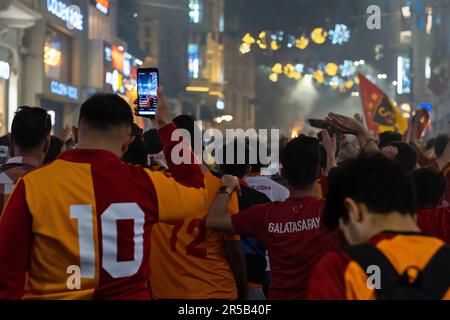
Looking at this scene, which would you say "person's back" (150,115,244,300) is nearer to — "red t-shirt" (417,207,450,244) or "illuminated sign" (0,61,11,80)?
"red t-shirt" (417,207,450,244)

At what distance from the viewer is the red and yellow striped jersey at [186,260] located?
5273 millimetres

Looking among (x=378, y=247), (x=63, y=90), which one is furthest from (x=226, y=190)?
(x=63, y=90)

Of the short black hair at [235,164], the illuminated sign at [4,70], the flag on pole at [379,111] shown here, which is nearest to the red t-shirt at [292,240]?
the short black hair at [235,164]

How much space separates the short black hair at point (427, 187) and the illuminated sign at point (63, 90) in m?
26.5

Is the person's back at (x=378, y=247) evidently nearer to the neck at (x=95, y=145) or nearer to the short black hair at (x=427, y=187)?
the neck at (x=95, y=145)

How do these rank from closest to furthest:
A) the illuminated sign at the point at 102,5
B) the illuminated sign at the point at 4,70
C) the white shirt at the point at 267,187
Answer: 1. the white shirt at the point at 267,187
2. the illuminated sign at the point at 4,70
3. the illuminated sign at the point at 102,5

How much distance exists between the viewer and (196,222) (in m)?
5.23

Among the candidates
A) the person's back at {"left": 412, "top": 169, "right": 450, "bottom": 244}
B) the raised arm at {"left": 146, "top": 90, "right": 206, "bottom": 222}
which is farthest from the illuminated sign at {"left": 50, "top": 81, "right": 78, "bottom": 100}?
the raised arm at {"left": 146, "top": 90, "right": 206, "bottom": 222}

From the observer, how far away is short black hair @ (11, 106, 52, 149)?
5.14 metres

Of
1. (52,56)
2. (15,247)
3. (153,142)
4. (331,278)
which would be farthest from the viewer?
(52,56)

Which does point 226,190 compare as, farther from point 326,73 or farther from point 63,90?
point 326,73

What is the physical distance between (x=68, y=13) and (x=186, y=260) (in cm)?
2880

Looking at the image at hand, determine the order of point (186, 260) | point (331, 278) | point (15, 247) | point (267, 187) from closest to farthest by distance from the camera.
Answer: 1. point (331, 278)
2. point (15, 247)
3. point (186, 260)
4. point (267, 187)
